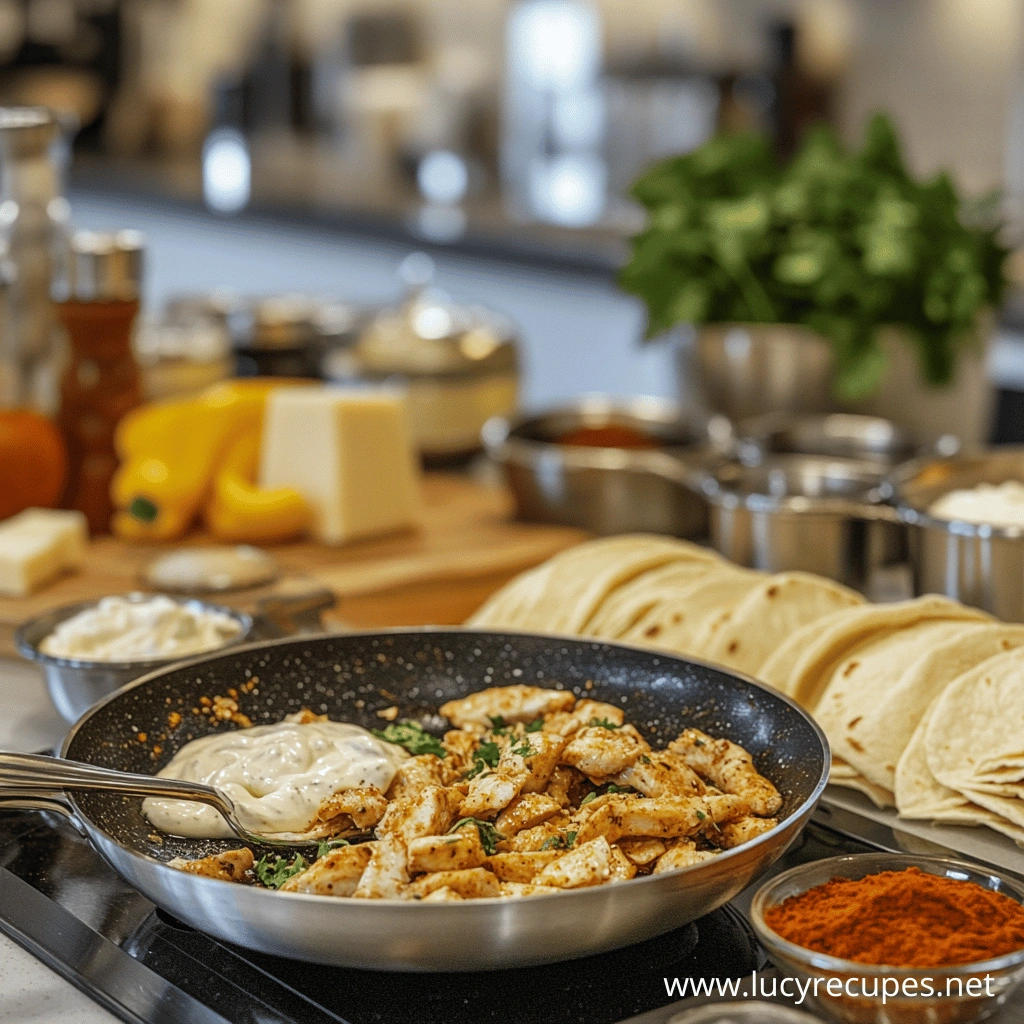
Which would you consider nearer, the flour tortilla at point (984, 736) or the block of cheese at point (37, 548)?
the flour tortilla at point (984, 736)

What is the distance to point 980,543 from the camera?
169cm

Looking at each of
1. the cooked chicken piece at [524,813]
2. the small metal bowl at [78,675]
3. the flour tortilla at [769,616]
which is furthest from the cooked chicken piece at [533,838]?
the small metal bowl at [78,675]

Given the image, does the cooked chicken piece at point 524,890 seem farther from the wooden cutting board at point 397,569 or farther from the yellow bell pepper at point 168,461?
the yellow bell pepper at point 168,461

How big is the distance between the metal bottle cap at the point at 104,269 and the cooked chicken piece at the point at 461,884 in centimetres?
147

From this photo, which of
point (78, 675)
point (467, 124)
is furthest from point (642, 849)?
point (467, 124)

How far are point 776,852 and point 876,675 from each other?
413mm

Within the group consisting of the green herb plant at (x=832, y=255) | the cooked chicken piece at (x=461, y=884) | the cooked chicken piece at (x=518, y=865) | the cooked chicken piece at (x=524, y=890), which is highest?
the green herb plant at (x=832, y=255)

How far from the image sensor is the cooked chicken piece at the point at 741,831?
1.15 metres

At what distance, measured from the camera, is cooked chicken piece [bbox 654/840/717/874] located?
3.52ft

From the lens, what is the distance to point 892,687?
1422mm

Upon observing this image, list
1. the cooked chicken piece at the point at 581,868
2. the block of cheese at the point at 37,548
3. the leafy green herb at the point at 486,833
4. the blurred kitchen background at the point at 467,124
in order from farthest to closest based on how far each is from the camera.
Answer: the blurred kitchen background at the point at 467,124 → the block of cheese at the point at 37,548 → the leafy green herb at the point at 486,833 → the cooked chicken piece at the point at 581,868

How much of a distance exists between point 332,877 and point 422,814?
0.10 meters

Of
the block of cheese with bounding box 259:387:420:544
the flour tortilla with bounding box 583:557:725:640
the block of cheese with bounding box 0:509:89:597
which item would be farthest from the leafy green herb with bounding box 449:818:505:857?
the block of cheese with bounding box 259:387:420:544

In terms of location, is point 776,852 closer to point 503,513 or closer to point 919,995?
point 919,995
